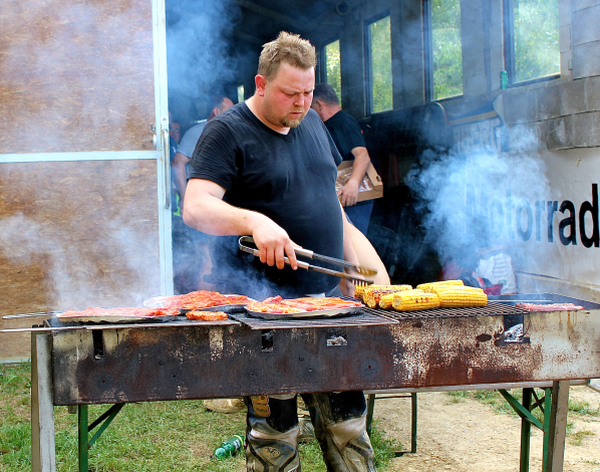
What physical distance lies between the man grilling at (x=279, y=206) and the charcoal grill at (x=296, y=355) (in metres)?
0.37

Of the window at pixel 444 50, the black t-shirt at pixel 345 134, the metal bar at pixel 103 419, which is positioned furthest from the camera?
the window at pixel 444 50

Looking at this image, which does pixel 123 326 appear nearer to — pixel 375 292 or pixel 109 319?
pixel 109 319

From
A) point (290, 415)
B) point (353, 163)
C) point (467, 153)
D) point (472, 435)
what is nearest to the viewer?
point (290, 415)

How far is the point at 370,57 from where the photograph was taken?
10688 mm

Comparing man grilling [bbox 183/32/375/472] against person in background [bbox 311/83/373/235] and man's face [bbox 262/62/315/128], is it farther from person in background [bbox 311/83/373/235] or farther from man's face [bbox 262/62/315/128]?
person in background [bbox 311/83/373/235]

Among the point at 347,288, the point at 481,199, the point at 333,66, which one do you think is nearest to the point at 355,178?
the point at 481,199

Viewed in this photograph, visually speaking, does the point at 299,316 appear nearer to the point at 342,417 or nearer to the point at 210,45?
the point at 342,417

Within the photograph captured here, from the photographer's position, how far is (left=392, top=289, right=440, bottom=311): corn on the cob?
2.46 meters

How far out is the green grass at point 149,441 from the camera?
3.68 metres

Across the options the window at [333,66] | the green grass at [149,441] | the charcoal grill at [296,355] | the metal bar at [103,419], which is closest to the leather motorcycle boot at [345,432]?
the charcoal grill at [296,355]

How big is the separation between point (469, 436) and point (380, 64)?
7607 mm

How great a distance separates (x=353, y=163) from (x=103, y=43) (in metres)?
2.70

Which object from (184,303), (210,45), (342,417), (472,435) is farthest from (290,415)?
(210,45)

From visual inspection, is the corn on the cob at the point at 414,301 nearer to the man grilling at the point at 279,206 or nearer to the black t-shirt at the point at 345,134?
the man grilling at the point at 279,206
